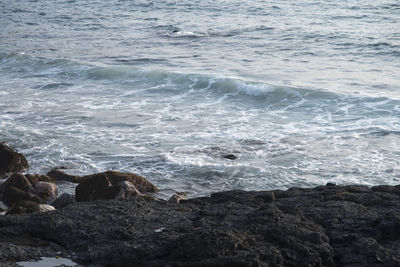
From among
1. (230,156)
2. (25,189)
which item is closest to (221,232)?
(25,189)

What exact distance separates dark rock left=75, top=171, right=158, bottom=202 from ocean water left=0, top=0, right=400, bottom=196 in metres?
0.61

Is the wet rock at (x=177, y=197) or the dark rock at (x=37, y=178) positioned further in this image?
the dark rock at (x=37, y=178)

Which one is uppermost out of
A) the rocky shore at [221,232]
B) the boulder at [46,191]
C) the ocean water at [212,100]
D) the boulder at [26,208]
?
the rocky shore at [221,232]

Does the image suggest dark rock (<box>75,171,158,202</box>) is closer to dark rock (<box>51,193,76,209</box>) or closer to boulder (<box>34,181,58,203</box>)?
dark rock (<box>51,193,76,209</box>)

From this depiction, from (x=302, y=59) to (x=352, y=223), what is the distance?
14816mm

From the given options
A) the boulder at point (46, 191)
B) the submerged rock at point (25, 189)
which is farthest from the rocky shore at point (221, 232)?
the boulder at point (46, 191)

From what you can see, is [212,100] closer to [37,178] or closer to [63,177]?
[63,177]

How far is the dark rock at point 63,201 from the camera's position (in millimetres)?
7247

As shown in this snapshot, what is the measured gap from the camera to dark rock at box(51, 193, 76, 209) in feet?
23.8

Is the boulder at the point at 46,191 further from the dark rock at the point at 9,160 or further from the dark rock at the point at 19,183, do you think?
the dark rock at the point at 9,160

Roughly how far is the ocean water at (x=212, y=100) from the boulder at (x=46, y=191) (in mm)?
1349

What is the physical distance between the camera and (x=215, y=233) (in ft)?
14.9

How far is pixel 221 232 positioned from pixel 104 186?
3.11 metres

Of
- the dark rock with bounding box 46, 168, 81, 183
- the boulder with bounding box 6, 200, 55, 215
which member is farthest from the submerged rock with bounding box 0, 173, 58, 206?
the boulder with bounding box 6, 200, 55, 215
